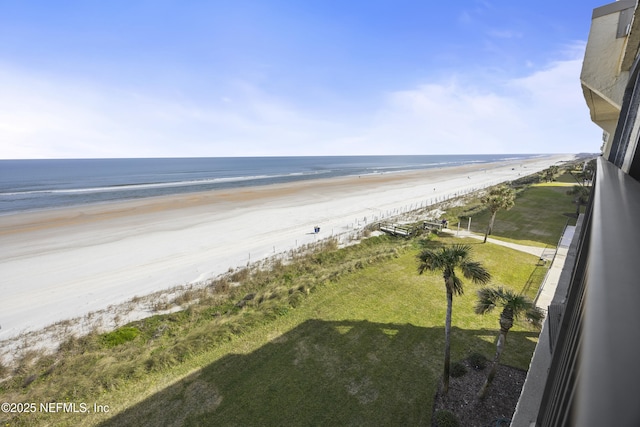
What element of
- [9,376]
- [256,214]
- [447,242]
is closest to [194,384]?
[9,376]

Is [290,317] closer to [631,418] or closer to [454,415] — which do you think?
[454,415]

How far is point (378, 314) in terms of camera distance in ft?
62.6

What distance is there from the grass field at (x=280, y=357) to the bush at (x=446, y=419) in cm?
54

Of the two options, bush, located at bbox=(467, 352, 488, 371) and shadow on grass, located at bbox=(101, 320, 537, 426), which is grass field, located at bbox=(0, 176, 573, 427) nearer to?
shadow on grass, located at bbox=(101, 320, 537, 426)

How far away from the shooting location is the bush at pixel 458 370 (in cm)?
1418

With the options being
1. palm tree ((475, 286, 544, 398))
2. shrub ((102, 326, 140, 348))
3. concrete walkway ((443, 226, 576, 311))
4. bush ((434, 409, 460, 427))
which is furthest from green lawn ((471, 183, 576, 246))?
shrub ((102, 326, 140, 348))

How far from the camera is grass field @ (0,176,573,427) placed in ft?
41.9

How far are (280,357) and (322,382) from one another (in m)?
2.72

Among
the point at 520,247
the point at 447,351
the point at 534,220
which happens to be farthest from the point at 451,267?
the point at 534,220

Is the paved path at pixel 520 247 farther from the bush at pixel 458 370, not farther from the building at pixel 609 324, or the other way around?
the building at pixel 609 324

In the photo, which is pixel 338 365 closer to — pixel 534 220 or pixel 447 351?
pixel 447 351

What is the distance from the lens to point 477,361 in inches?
578

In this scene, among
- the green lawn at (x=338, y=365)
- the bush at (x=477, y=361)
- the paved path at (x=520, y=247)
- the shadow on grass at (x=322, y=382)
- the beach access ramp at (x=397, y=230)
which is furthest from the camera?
the beach access ramp at (x=397, y=230)

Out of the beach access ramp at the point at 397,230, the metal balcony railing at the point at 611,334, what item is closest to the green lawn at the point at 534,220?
the beach access ramp at the point at 397,230
